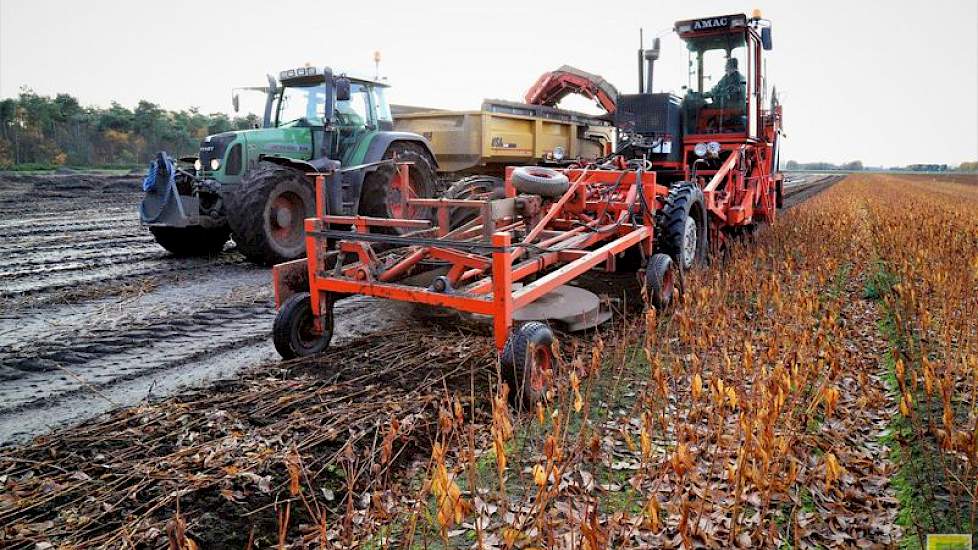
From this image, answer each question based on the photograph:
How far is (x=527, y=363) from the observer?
3812 millimetres

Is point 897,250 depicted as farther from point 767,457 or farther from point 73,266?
point 73,266

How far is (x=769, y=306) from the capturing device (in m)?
6.31

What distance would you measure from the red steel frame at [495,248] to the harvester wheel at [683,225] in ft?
0.65

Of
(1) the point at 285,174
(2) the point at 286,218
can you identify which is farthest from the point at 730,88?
(2) the point at 286,218

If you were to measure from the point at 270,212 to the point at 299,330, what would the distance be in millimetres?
3833

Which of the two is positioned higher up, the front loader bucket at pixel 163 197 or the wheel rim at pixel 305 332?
the front loader bucket at pixel 163 197

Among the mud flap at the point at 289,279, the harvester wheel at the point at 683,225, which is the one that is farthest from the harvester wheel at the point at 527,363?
the harvester wheel at the point at 683,225

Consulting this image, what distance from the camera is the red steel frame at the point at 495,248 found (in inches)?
163

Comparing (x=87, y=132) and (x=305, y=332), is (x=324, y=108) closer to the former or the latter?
(x=305, y=332)

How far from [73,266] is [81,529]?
662 centimetres

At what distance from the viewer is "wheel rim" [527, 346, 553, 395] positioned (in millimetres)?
3850

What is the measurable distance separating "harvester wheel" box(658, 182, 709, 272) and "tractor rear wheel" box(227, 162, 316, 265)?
446cm

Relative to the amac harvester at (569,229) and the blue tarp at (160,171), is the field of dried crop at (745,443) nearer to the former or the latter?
the amac harvester at (569,229)

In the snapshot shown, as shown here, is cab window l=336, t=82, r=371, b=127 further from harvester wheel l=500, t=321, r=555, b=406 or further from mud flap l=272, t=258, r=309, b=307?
harvester wheel l=500, t=321, r=555, b=406
